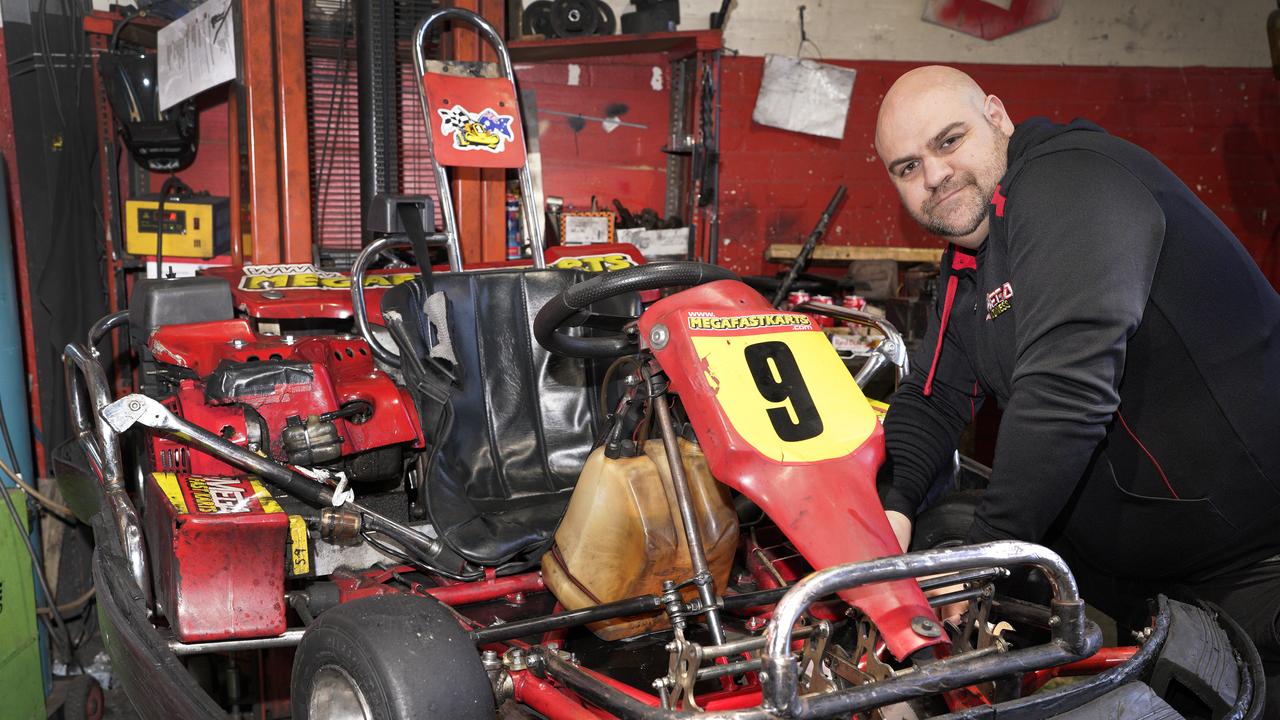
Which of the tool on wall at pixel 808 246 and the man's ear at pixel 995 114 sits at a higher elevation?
the man's ear at pixel 995 114

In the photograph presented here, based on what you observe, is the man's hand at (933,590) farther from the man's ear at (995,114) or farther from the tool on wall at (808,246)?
the tool on wall at (808,246)

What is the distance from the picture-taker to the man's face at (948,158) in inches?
65.1

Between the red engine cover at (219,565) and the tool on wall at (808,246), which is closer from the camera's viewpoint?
the red engine cover at (219,565)

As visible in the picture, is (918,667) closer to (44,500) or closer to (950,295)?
(950,295)

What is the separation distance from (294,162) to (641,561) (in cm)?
252

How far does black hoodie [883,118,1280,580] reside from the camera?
1.31 m

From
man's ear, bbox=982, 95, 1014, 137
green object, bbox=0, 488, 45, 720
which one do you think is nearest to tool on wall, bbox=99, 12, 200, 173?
green object, bbox=0, 488, 45, 720

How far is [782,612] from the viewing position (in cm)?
100

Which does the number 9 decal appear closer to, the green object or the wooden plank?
the green object

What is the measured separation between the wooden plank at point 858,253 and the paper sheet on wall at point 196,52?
2318mm

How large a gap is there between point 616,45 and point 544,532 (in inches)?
101

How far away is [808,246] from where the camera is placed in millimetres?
4285

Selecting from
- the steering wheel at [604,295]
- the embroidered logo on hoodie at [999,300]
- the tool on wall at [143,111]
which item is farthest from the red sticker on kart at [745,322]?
the tool on wall at [143,111]

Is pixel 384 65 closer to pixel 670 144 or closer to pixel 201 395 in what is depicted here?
pixel 670 144
